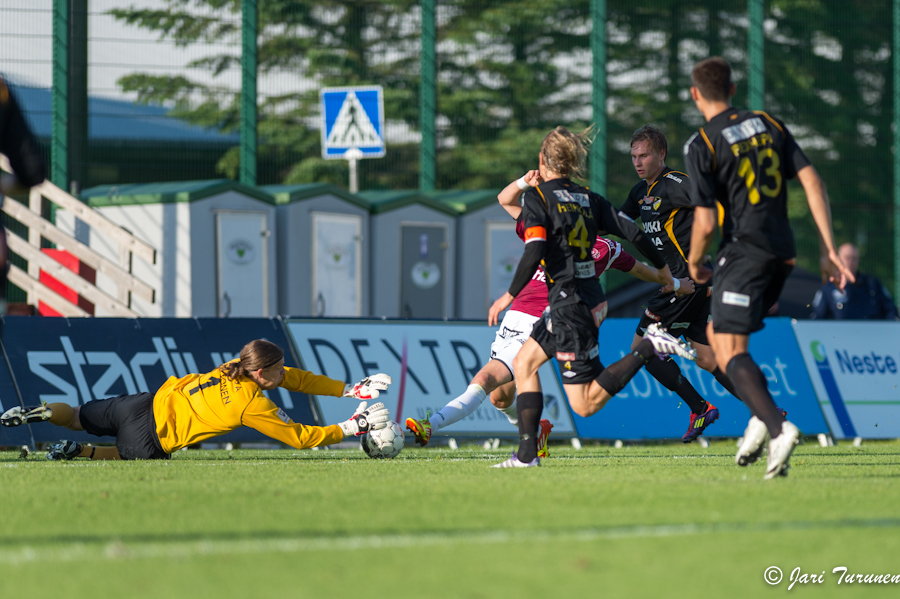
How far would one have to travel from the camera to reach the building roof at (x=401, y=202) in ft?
55.2

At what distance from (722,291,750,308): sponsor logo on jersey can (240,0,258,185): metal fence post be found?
11.9 meters

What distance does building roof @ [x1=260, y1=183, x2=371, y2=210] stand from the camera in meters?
16.0

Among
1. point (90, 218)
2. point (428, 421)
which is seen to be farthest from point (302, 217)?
point (428, 421)

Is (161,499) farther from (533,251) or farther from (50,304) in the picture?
(50,304)

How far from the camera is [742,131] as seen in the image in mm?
6320

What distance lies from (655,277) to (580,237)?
125 centimetres

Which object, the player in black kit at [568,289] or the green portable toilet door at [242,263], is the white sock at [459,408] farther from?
the green portable toilet door at [242,263]

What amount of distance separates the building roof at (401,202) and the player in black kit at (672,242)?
8404mm

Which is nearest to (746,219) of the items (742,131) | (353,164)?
(742,131)

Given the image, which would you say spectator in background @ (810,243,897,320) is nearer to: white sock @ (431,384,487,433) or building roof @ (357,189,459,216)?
building roof @ (357,189,459,216)

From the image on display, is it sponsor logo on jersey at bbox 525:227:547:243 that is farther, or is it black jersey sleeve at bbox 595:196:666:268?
black jersey sleeve at bbox 595:196:666:268

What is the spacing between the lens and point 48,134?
1617cm

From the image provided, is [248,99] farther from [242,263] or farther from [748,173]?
[748,173]

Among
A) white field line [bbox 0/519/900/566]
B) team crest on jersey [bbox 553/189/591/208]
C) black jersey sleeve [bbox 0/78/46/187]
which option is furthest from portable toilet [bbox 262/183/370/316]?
white field line [bbox 0/519/900/566]
